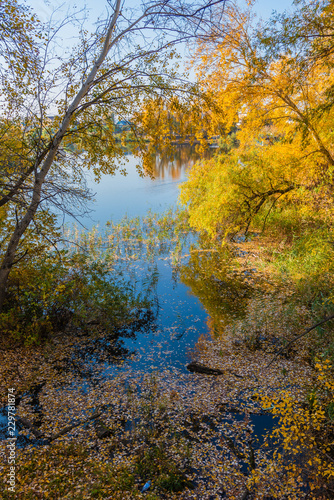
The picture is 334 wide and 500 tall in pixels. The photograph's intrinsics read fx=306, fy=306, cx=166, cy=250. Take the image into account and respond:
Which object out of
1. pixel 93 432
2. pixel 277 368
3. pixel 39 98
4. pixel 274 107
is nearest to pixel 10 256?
pixel 39 98

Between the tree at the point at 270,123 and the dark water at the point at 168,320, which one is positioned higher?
the tree at the point at 270,123

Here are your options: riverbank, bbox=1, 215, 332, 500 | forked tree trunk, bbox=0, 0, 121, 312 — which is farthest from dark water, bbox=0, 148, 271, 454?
forked tree trunk, bbox=0, 0, 121, 312

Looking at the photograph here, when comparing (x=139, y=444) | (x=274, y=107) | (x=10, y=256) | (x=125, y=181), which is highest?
(x=125, y=181)

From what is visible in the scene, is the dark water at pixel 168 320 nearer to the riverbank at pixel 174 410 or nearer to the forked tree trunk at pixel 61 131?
the riverbank at pixel 174 410

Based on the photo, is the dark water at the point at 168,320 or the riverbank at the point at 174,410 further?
the dark water at the point at 168,320

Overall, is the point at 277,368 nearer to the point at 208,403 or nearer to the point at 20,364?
the point at 208,403

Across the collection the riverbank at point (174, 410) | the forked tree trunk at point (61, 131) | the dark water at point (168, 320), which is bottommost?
the riverbank at point (174, 410)

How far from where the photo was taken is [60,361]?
7336 millimetres

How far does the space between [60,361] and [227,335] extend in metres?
4.36

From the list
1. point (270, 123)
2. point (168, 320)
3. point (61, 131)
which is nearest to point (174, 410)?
point (168, 320)

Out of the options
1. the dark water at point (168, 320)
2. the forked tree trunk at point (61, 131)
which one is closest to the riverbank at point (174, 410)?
the dark water at point (168, 320)

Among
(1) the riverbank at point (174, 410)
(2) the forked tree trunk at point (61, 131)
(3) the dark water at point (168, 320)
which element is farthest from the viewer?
(3) the dark water at point (168, 320)

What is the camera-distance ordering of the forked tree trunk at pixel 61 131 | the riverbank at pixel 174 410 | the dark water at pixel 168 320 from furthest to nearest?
the dark water at pixel 168 320, the forked tree trunk at pixel 61 131, the riverbank at pixel 174 410

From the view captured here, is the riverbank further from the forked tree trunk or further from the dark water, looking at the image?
the forked tree trunk
